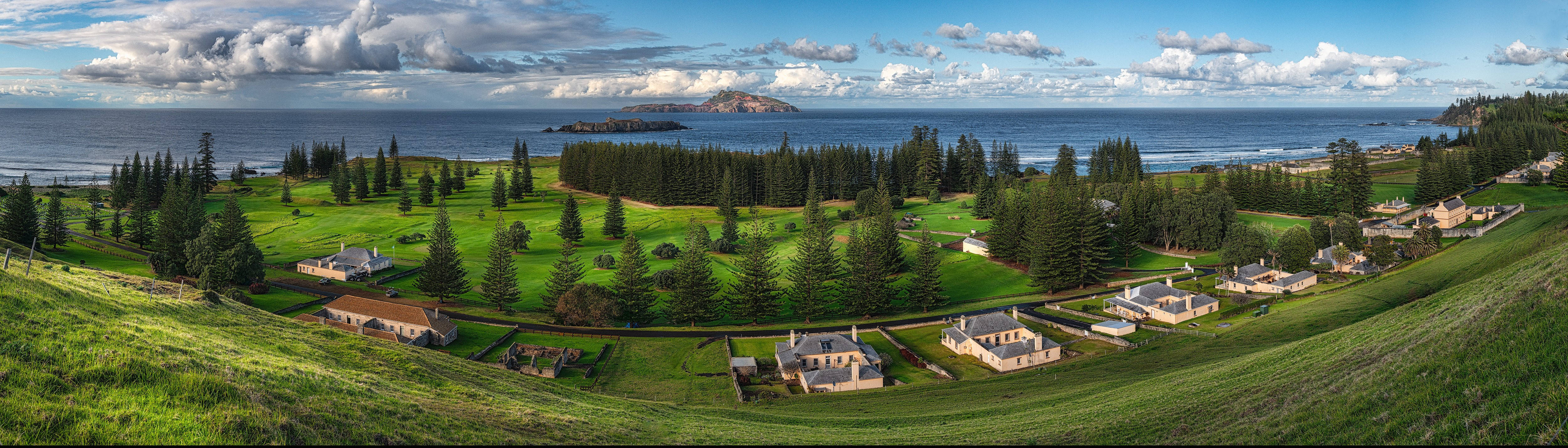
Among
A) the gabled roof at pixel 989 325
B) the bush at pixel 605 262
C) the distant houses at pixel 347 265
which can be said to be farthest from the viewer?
the bush at pixel 605 262

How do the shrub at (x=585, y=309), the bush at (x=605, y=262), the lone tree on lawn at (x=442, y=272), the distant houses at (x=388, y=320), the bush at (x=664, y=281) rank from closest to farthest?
1. the distant houses at (x=388, y=320)
2. the shrub at (x=585, y=309)
3. the lone tree on lawn at (x=442, y=272)
4. the bush at (x=664, y=281)
5. the bush at (x=605, y=262)

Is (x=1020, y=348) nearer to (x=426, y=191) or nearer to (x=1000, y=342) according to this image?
(x=1000, y=342)

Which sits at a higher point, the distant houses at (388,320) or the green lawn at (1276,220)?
the green lawn at (1276,220)

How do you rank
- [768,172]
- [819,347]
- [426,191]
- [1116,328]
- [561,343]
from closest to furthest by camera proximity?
[819,347]
[561,343]
[1116,328]
[426,191]
[768,172]

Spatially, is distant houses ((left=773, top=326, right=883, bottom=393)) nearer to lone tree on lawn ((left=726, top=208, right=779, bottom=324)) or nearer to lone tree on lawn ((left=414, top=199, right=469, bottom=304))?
lone tree on lawn ((left=726, top=208, right=779, bottom=324))

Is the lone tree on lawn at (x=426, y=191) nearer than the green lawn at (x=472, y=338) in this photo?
No

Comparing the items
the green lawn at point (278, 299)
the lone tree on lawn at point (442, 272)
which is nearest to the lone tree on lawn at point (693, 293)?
the lone tree on lawn at point (442, 272)

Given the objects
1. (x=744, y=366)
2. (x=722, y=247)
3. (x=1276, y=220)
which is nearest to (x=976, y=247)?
(x=722, y=247)

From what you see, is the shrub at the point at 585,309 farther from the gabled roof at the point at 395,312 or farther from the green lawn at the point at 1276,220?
the green lawn at the point at 1276,220
